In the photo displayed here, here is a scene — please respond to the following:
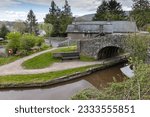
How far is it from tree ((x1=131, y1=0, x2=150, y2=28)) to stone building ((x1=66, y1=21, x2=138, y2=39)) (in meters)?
16.2

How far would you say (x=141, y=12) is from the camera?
60.9 m

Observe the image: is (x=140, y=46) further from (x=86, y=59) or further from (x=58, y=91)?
(x=86, y=59)

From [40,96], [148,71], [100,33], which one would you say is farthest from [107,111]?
[100,33]

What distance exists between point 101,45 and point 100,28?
13.9m

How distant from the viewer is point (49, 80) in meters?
20.4

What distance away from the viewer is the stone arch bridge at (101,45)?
89.6ft

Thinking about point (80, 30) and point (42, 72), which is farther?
point (80, 30)

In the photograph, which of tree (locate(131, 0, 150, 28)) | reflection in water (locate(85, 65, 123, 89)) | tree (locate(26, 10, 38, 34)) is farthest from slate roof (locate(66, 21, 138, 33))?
tree (locate(26, 10, 38, 34))

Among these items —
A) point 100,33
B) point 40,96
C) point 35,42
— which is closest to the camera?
point 40,96

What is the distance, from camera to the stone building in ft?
137

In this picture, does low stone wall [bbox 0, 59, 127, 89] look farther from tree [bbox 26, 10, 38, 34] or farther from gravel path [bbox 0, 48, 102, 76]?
tree [bbox 26, 10, 38, 34]

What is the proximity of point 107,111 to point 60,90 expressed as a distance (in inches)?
631

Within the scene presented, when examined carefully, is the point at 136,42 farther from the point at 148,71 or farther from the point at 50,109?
the point at 50,109

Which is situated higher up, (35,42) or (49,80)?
(35,42)
